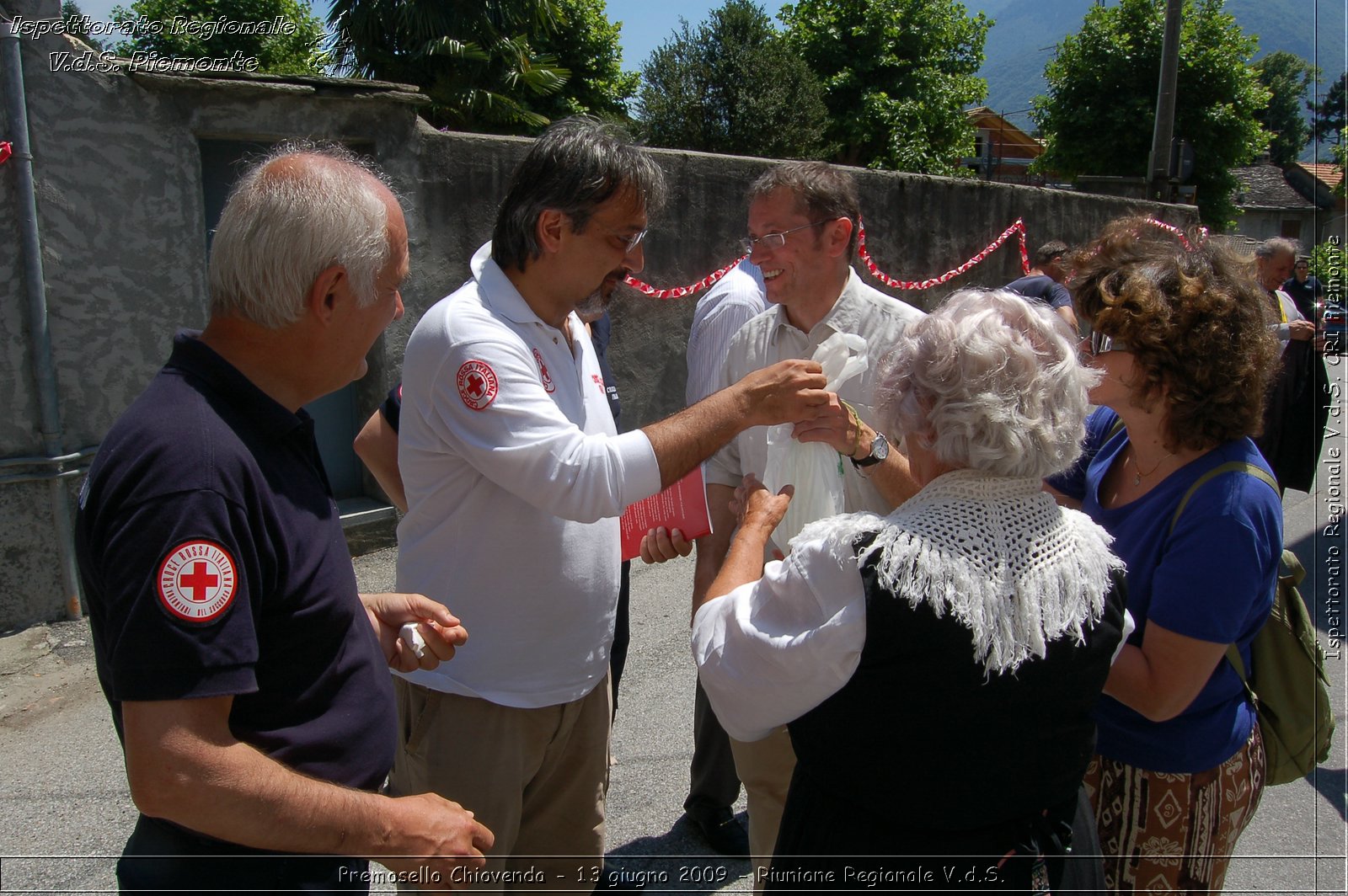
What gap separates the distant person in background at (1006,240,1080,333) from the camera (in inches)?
247

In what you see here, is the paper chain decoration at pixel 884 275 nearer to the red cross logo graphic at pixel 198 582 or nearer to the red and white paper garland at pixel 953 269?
the red and white paper garland at pixel 953 269

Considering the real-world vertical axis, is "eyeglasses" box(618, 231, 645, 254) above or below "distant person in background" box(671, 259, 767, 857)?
above

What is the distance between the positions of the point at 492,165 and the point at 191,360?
448cm

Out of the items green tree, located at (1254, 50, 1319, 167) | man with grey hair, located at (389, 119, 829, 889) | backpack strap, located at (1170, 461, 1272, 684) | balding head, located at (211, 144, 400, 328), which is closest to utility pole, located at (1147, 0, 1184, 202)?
backpack strap, located at (1170, 461, 1272, 684)

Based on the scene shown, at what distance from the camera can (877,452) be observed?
2.15 meters

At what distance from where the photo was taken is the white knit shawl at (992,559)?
133 cm

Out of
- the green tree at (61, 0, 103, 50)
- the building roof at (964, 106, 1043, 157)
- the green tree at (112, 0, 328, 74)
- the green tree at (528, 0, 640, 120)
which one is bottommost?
the green tree at (61, 0, 103, 50)

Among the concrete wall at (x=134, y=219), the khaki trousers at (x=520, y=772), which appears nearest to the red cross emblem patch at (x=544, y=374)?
the khaki trousers at (x=520, y=772)

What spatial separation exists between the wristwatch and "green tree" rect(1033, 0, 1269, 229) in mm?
25143

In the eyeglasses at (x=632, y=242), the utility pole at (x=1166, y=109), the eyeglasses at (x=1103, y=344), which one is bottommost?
the eyeglasses at (x=1103, y=344)

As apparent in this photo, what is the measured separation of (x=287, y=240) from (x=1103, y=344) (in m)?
1.65

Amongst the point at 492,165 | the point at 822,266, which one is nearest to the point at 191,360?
the point at 822,266

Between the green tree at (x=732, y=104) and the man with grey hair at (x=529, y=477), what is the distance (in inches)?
681

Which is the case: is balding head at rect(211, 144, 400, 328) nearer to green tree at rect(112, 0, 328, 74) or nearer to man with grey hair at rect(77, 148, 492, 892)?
man with grey hair at rect(77, 148, 492, 892)
